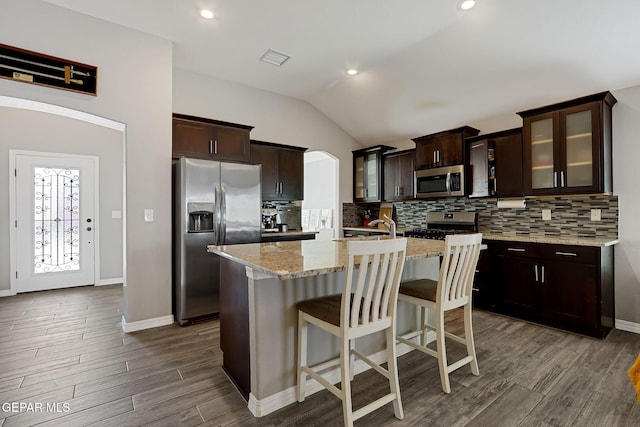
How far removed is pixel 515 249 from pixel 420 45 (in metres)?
2.51

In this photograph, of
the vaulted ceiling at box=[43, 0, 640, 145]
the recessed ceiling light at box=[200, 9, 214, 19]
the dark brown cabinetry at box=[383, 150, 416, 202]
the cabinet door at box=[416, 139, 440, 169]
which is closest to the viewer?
the vaulted ceiling at box=[43, 0, 640, 145]

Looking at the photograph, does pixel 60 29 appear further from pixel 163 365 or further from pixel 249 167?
pixel 163 365

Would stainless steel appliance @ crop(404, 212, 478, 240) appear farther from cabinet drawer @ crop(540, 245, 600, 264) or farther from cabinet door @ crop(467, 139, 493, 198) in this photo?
cabinet drawer @ crop(540, 245, 600, 264)

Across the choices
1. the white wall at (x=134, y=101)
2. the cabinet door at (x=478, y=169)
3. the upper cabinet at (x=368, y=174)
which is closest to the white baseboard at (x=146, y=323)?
the white wall at (x=134, y=101)

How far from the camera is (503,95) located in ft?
12.5

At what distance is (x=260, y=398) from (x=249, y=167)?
101 inches

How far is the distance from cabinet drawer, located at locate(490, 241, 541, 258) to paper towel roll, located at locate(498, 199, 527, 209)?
577mm

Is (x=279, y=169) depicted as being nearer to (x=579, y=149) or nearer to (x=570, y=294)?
(x=579, y=149)

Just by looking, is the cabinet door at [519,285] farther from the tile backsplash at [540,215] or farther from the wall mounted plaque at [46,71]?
the wall mounted plaque at [46,71]

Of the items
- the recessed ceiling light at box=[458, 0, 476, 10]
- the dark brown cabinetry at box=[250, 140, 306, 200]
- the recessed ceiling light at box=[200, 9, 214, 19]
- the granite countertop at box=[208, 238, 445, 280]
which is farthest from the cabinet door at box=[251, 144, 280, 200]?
the recessed ceiling light at box=[458, 0, 476, 10]

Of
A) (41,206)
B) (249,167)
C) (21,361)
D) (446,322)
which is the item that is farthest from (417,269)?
(41,206)

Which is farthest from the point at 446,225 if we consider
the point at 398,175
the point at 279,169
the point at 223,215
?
the point at 223,215

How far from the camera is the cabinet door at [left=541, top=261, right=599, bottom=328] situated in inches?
118

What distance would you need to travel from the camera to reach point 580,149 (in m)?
3.23
